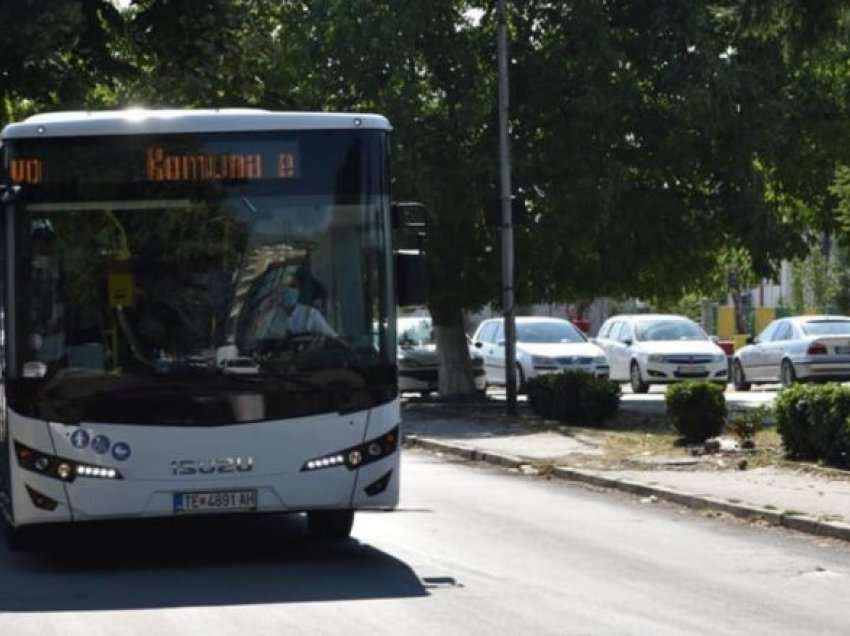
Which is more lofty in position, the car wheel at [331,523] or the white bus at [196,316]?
the white bus at [196,316]

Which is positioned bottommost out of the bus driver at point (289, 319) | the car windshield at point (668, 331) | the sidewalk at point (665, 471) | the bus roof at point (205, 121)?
the sidewalk at point (665, 471)

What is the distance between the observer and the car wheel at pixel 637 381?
136 ft

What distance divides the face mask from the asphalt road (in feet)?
5.50

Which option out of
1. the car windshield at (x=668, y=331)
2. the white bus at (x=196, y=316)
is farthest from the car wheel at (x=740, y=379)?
the white bus at (x=196, y=316)

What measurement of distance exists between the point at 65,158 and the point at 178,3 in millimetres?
11596

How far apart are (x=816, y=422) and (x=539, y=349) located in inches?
753

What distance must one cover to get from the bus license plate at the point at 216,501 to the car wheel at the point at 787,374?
26.5 metres

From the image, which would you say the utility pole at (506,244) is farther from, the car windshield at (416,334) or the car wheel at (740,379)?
the car wheel at (740,379)

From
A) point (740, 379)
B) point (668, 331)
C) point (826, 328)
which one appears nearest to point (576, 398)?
point (826, 328)

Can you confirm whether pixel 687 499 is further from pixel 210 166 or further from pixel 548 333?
pixel 548 333

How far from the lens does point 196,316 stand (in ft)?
42.8

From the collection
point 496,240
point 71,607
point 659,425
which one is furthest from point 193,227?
point 496,240

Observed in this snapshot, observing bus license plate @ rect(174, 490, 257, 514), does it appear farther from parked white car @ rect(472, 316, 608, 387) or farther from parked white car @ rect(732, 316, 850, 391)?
parked white car @ rect(732, 316, 850, 391)

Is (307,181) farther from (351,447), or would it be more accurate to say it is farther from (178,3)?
(178,3)
